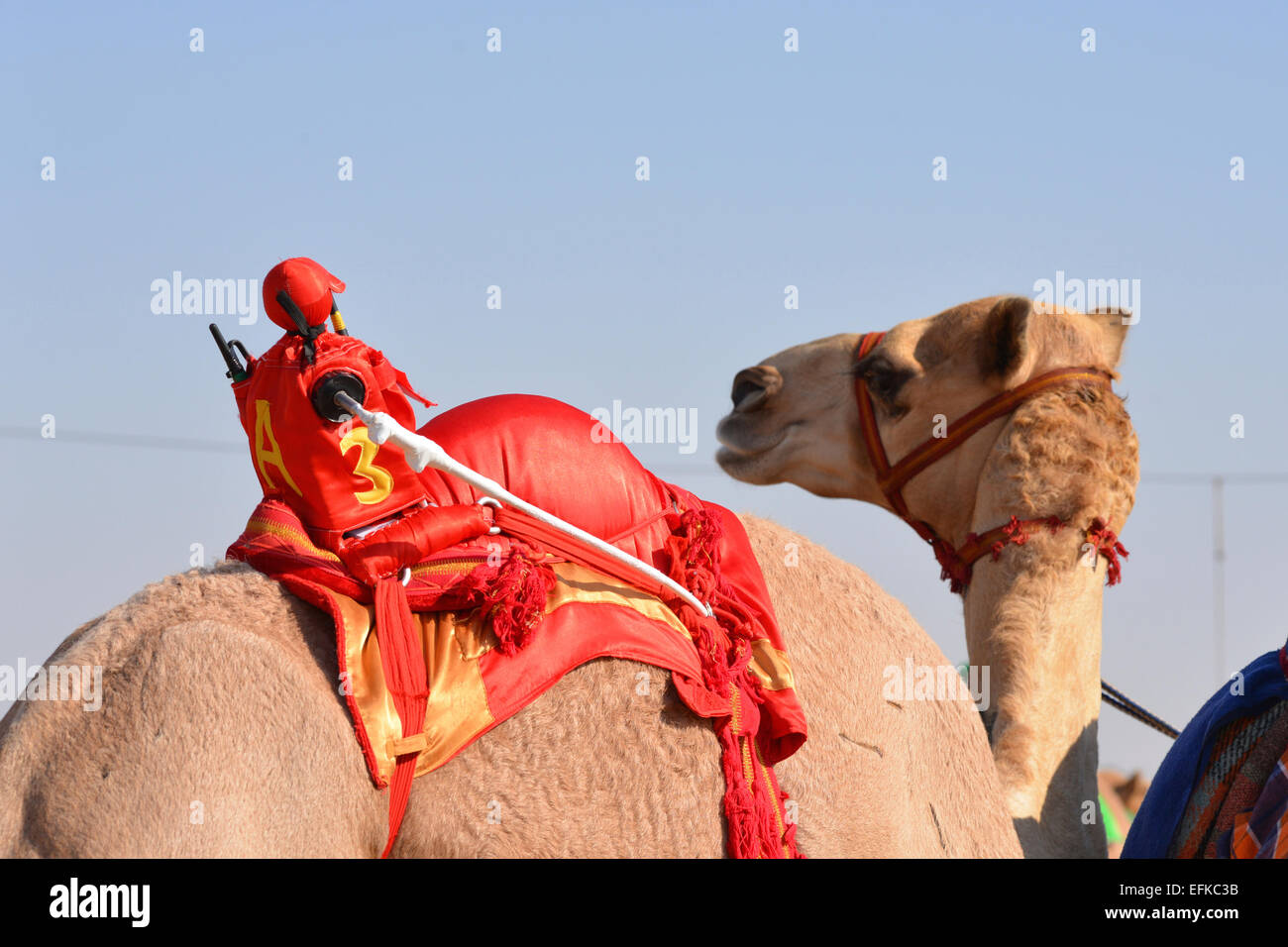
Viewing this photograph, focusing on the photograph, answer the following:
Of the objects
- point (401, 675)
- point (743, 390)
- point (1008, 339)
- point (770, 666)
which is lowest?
point (770, 666)

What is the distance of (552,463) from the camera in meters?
2.77

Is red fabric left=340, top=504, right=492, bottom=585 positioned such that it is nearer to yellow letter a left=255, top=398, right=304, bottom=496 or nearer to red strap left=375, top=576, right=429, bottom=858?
red strap left=375, top=576, right=429, bottom=858

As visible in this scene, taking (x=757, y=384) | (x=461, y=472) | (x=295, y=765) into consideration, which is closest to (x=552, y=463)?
(x=461, y=472)

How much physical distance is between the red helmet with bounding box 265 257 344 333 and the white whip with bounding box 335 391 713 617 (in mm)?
166

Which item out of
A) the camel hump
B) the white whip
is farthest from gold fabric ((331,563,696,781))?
the camel hump

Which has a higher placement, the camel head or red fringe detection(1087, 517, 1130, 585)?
the camel head

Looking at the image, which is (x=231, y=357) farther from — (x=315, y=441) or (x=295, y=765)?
(x=295, y=765)

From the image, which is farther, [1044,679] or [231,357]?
[1044,679]

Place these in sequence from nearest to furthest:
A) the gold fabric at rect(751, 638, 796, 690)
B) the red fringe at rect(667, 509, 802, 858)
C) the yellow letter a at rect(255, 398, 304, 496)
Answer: the yellow letter a at rect(255, 398, 304, 496)
the red fringe at rect(667, 509, 802, 858)
the gold fabric at rect(751, 638, 796, 690)

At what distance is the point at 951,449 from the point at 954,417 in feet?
0.38

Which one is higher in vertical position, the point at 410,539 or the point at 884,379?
the point at 884,379

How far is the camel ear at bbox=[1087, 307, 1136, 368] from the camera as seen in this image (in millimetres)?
4836

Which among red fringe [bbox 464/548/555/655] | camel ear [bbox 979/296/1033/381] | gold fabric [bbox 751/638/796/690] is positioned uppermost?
camel ear [bbox 979/296/1033/381]
